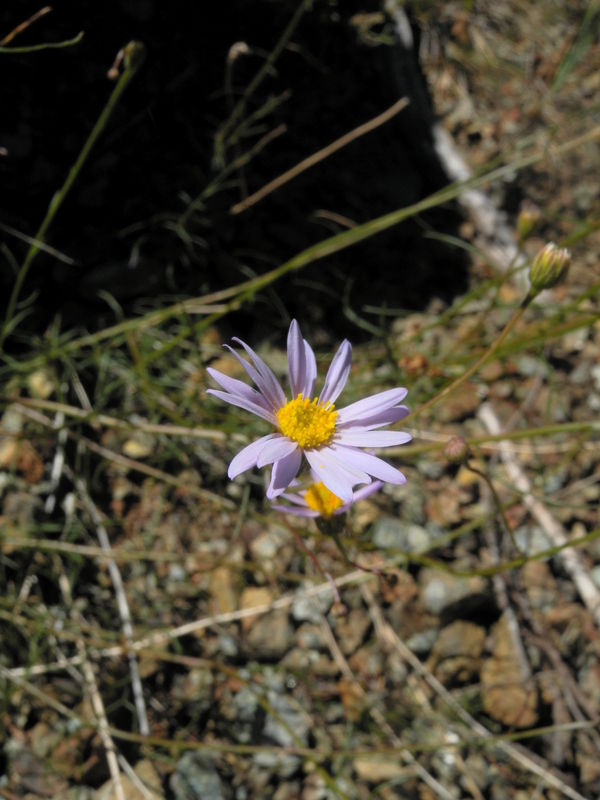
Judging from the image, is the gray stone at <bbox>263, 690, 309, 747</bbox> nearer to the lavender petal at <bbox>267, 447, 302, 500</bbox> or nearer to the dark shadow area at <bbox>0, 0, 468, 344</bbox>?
the lavender petal at <bbox>267, 447, 302, 500</bbox>

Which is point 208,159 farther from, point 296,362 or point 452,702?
point 452,702

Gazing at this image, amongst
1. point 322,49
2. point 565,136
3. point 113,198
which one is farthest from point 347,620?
point 565,136

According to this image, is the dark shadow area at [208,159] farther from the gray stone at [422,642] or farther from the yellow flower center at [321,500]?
the gray stone at [422,642]

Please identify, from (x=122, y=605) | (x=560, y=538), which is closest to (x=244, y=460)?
(x=122, y=605)

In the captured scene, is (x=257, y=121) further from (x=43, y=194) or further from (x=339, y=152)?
(x=43, y=194)

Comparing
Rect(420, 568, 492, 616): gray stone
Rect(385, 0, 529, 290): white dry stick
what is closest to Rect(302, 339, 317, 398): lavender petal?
Rect(420, 568, 492, 616): gray stone
